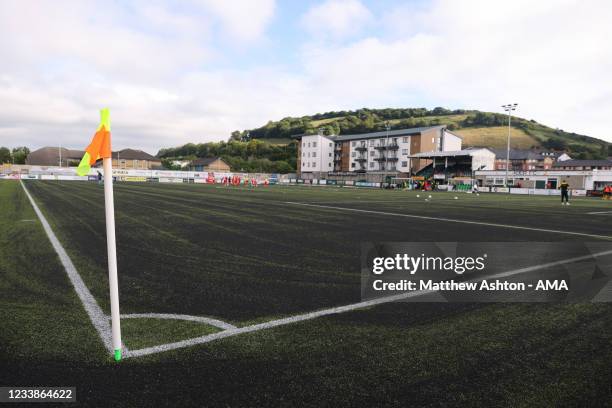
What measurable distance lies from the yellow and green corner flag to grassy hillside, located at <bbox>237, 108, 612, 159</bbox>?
13007cm

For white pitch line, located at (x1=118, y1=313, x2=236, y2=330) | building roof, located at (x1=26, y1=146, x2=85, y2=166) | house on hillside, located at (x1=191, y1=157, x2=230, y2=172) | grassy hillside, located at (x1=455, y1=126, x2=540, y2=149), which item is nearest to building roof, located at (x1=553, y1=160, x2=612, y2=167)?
grassy hillside, located at (x1=455, y1=126, x2=540, y2=149)

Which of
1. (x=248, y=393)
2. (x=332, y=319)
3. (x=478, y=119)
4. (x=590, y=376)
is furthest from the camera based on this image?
(x=478, y=119)

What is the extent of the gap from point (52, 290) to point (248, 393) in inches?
147

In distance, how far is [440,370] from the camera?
3.03m

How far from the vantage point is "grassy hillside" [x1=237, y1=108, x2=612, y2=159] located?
142 meters

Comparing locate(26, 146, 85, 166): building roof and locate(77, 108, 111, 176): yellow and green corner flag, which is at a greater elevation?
locate(26, 146, 85, 166): building roof

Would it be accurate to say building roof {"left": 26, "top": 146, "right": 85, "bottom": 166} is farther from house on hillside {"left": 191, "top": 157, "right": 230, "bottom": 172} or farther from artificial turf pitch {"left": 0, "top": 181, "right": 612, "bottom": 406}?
artificial turf pitch {"left": 0, "top": 181, "right": 612, "bottom": 406}

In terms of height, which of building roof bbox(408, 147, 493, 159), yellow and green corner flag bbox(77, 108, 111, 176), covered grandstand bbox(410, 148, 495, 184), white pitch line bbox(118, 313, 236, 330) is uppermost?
building roof bbox(408, 147, 493, 159)

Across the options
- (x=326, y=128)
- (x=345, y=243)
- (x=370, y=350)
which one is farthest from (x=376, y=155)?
(x=370, y=350)

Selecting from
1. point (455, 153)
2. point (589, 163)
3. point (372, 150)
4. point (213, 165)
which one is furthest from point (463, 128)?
point (213, 165)

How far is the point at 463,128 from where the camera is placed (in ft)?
520

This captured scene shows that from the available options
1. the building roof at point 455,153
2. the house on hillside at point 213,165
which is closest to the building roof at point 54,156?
the house on hillside at point 213,165

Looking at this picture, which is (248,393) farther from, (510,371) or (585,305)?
(585,305)

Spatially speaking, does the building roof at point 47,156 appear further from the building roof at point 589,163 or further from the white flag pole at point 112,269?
the building roof at point 589,163
